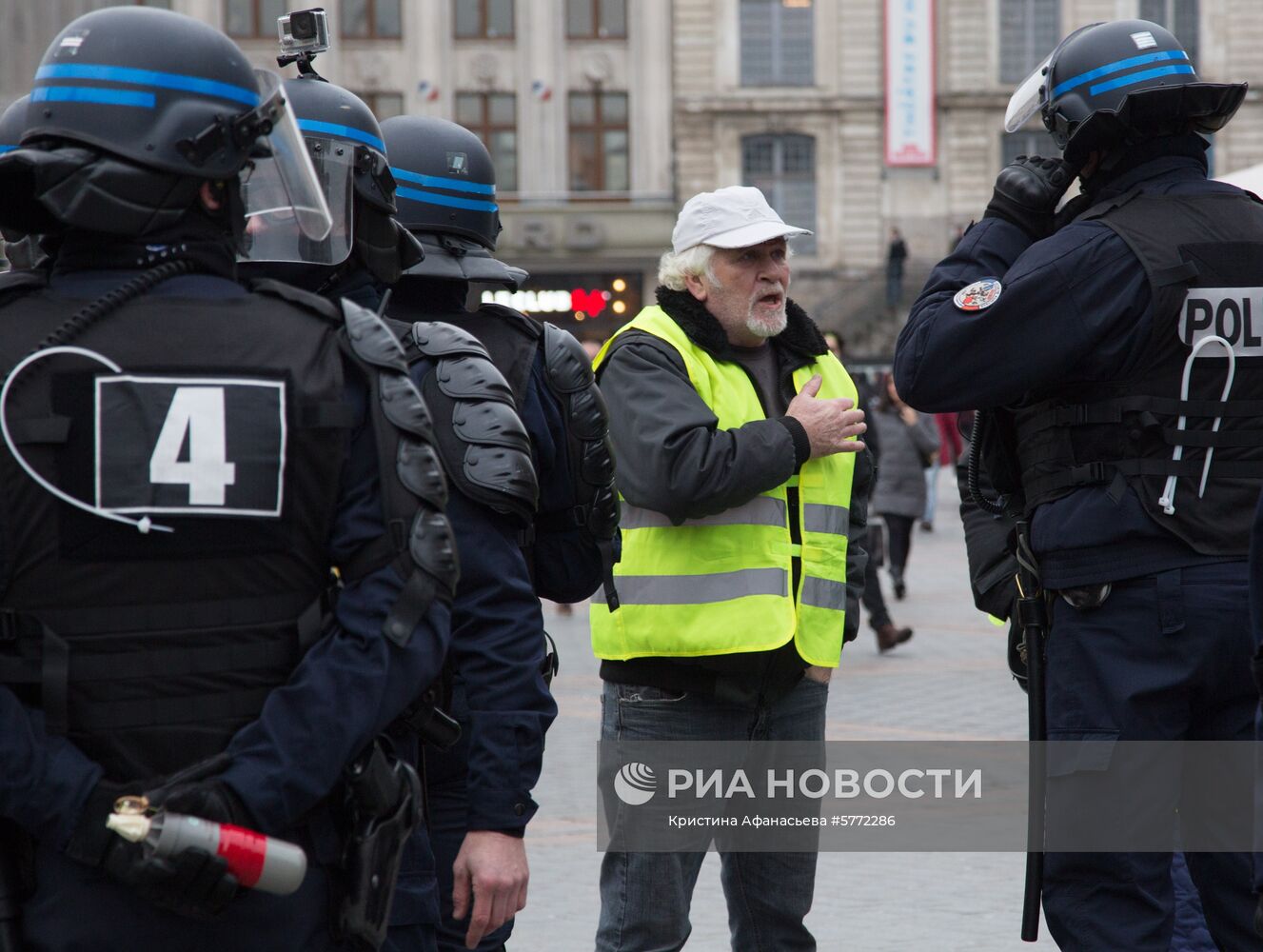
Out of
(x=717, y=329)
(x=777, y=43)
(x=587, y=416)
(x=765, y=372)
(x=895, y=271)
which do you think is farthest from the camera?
(x=777, y=43)

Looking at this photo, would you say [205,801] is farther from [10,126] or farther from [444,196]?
[10,126]

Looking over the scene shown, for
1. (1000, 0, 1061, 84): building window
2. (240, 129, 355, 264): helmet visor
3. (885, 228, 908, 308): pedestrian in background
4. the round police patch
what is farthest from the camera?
(1000, 0, 1061, 84): building window

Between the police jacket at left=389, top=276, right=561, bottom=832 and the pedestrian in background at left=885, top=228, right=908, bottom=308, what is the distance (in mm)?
34723

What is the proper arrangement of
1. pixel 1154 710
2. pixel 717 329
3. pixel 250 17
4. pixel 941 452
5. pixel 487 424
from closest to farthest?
pixel 487 424 → pixel 1154 710 → pixel 717 329 → pixel 941 452 → pixel 250 17

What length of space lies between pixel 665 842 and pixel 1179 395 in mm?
1457

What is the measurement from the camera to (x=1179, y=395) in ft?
11.2

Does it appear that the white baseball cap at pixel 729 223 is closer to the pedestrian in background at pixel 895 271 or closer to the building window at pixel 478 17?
the pedestrian in background at pixel 895 271

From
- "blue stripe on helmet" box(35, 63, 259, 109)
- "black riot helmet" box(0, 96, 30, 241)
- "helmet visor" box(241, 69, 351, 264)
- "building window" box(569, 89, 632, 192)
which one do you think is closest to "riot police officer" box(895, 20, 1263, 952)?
"helmet visor" box(241, 69, 351, 264)

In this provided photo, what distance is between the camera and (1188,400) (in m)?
3.41

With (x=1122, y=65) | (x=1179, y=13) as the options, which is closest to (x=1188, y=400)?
(x=1122, y=65)

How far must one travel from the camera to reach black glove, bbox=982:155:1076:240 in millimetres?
3682

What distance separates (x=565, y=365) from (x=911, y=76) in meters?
37.2

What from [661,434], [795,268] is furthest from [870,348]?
[661,434]

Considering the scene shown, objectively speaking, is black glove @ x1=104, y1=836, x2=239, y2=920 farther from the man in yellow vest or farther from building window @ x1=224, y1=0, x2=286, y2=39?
building window @ x1=224, y1=0, x2=286, y2=39
